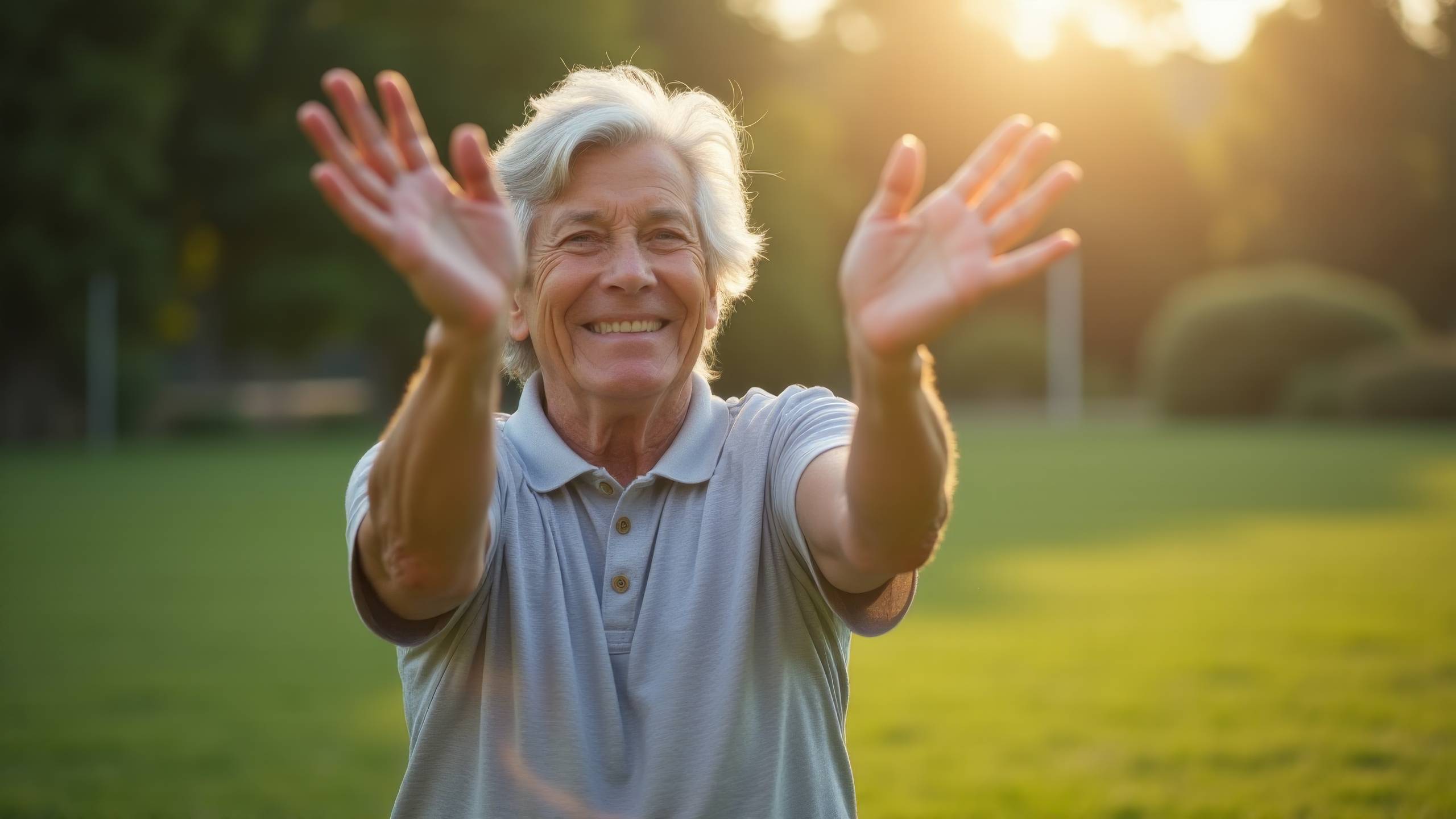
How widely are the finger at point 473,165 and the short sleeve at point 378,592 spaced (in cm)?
47

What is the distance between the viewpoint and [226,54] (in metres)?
26.1

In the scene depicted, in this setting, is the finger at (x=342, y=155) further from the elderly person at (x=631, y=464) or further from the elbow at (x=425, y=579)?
the elbow at (x=425, y=579)

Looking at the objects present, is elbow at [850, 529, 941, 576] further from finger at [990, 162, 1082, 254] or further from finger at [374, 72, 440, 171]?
finger at [374, 72, 440, 171]

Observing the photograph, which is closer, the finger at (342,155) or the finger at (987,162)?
the finger at (342,155)

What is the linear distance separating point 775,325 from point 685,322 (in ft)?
102

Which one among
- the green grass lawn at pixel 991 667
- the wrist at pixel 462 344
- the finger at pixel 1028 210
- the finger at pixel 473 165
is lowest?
the green grass lawn at pixel 991 667

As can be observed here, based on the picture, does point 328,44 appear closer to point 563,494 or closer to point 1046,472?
point 1046,472

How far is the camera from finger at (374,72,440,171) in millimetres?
1999

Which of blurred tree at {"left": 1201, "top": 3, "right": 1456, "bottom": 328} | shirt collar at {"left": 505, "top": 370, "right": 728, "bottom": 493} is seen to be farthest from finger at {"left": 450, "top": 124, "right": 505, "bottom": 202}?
blurred tree at {"left": 1201, "top": 3, "right": 1456, "bottom": 328}

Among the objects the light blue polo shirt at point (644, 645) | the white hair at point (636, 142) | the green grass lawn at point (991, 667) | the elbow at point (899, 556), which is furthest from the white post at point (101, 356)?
the elbow at point (899, 556)

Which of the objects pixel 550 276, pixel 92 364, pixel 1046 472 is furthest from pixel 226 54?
pixel 550 276

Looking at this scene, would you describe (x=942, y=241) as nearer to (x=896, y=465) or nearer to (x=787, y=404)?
(x=896, y=465)

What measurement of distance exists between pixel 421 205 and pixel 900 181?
0.71 meters

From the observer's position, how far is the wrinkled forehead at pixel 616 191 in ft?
8.88
